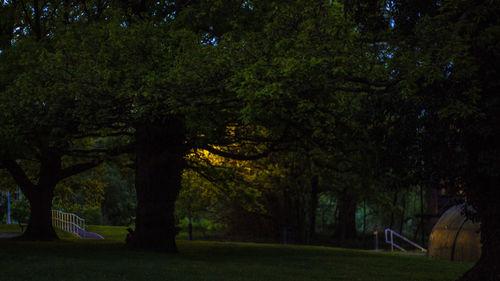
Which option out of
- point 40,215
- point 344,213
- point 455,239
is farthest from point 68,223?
point 455,239

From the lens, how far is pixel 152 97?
15.3 meters

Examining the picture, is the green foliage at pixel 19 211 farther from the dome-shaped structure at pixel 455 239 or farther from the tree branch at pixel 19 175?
the dome-shaped structure at pixel 455 239

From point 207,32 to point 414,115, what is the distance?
8.77m

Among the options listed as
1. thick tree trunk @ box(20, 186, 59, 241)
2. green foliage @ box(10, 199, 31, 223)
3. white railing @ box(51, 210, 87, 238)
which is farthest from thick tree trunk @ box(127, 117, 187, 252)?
green foliage @ box(10, 199, 31, 223)

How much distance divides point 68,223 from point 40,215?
1173cm

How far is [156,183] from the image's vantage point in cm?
1934

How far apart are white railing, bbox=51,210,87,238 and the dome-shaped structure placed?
21.7m

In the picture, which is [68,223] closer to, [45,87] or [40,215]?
[40,215]

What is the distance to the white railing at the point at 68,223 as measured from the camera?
1416 inches

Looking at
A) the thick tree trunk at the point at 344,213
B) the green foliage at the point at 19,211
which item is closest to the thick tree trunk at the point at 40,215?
the thick tree trunk at the point at 344,213

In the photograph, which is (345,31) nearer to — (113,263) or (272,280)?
(272,280)

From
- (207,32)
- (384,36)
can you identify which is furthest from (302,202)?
(384,36)

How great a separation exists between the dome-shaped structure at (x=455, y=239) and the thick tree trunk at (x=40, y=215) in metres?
17.5

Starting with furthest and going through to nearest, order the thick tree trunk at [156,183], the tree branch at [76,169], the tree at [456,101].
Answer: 1. the tree branch at [76,169]
2. the thick tree trunk at [156,183]
3. the tree at [456,101]
